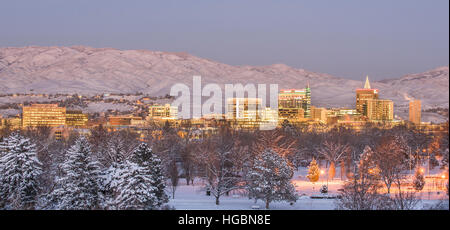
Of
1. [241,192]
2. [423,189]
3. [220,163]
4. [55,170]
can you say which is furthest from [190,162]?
[423,189]

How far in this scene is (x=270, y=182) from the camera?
3161 centimetres

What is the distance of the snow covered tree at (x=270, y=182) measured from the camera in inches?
1225

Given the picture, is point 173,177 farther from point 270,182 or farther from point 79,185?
point 79,185

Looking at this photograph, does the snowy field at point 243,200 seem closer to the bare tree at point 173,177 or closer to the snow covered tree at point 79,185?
the bare tree at point 173,177

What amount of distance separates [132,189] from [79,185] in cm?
288

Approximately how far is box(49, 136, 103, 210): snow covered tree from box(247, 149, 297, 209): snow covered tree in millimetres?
9692

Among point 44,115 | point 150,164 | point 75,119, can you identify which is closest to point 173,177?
point 150,164

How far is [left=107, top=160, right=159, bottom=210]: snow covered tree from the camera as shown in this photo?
77.2 ft

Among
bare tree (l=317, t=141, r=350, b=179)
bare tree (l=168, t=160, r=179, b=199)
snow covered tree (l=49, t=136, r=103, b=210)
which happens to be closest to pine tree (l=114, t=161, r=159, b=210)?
snow covered tree (l=49, t=136, r=103, b=210)

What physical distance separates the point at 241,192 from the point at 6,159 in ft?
54.5

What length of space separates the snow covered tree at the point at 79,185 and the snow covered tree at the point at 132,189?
1039mm
